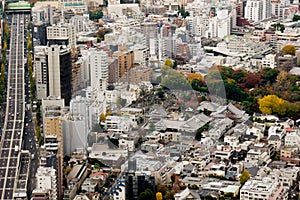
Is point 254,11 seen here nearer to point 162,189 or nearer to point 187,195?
point 162,189

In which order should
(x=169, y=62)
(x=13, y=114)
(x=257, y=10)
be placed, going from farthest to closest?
(x=257, y=10) < (x=169, y=62) < (x=13, y=114)

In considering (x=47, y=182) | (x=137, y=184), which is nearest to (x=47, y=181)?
(x=47, y=182)

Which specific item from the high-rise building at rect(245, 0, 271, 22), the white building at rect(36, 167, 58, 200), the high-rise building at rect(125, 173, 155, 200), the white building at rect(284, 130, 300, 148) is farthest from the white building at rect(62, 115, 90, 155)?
the high-rise building at rect(245, 0, 271, 22)

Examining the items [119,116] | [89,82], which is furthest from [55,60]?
[119,116]

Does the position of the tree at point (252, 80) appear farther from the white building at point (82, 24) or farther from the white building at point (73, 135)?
the white building at point (82, 24)

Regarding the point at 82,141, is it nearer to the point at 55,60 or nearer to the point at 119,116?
the point at 119,116

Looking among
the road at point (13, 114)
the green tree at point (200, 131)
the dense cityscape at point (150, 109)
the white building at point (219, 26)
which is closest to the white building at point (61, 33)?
the dense cityscape at point (150, 109)

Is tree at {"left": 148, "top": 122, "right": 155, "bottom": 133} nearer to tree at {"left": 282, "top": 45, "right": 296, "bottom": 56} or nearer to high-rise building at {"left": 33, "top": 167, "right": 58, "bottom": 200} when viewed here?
high-rise building at {"left": 33, "top": 167, "right": 58, "bottom": 200}
